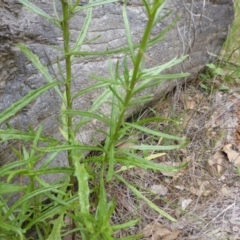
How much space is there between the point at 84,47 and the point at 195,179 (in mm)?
991

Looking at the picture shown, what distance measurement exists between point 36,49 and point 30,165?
53 cm

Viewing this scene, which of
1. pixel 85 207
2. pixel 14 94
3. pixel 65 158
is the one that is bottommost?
pixel 65 158

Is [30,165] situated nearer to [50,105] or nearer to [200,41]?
[50,105]

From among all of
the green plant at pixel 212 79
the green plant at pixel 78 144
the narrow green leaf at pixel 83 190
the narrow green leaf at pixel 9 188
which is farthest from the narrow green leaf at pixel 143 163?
the green plant at pixel 212 79

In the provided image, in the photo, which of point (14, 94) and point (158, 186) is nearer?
point (14, 94)

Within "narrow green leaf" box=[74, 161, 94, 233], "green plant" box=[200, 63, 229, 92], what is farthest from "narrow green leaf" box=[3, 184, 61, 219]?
"green plant" box=[200, 63, 229, 92]

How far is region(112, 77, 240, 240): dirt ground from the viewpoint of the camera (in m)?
Answer: 2.25

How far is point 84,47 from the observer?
2.02 metres

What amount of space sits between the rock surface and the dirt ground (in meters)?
0.20

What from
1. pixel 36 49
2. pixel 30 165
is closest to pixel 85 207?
pixel 30 165

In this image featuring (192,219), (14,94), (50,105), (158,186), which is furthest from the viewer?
(158,186)

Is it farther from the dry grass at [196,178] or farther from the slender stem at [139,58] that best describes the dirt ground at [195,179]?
the slender stem at [139,58]

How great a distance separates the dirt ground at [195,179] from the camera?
7.38 ft

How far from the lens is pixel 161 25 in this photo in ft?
8.05
